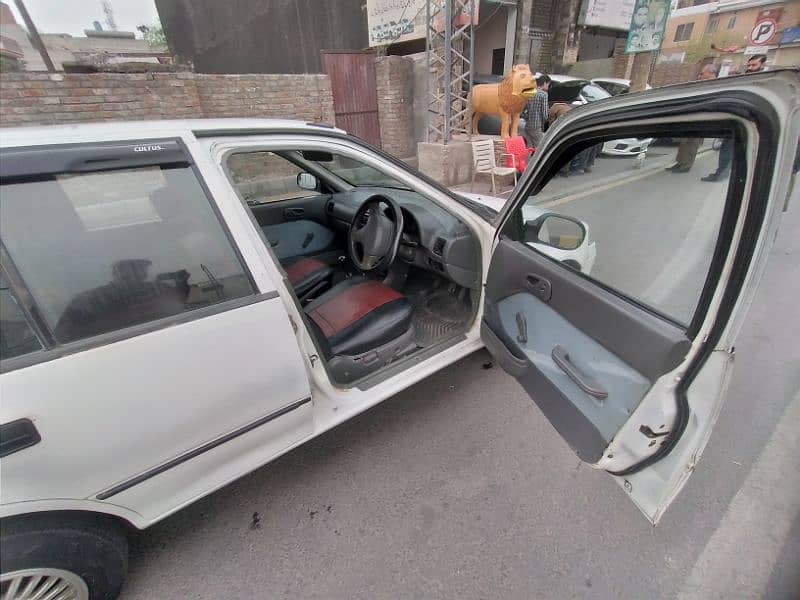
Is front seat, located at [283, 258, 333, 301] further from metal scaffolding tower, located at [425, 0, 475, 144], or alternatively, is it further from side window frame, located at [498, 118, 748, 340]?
metal scaffolding tower, located at [425, 0, 475, 144]

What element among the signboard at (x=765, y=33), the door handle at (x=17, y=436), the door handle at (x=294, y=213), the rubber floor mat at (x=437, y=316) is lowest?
the rubber floor mat at (x=437, y=316)

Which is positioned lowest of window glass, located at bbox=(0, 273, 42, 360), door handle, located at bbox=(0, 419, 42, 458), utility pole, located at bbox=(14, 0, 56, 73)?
door handle, located at bbox=(0, 419, 42, 458)

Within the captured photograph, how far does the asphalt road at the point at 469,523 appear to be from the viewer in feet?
4.92

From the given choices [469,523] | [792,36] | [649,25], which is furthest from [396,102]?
[649,25]

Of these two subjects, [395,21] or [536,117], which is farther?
[395,21]

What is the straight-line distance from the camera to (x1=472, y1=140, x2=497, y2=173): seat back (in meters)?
6.64

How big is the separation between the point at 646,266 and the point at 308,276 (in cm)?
198

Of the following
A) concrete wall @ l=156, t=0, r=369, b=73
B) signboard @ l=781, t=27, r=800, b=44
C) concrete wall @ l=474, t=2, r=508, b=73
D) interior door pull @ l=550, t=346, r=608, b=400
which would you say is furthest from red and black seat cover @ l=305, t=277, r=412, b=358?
concrete wall @ l=156, t=0, r=369, b=73

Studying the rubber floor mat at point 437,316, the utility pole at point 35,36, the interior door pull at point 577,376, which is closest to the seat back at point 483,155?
the rubber floor mat at point 437,316

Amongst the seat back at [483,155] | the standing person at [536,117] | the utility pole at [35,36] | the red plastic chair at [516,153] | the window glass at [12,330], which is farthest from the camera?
the standing person at [536,117]

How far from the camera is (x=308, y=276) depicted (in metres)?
2.63

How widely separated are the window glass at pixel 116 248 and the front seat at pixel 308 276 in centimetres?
118

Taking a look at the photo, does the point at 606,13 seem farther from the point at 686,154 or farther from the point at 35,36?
the point at 686,154

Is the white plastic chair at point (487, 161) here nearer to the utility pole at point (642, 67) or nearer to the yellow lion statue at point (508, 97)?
the yellow lion statue at point (508, 97)
